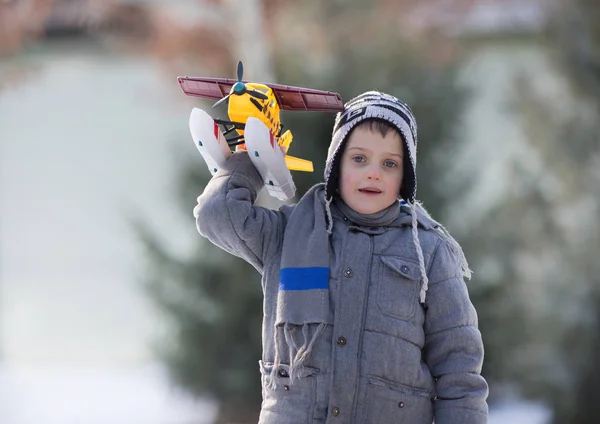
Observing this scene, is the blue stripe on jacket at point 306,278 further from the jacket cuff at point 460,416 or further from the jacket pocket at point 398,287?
the jacket cuff at point 460,416

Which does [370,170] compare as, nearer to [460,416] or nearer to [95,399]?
[460,416]

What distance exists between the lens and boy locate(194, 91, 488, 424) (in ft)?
6.52

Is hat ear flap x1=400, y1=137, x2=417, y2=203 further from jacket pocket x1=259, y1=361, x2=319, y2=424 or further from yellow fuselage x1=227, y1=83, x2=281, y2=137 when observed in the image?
jacket pocket x1=259, y1=361, x2=319, y2=424

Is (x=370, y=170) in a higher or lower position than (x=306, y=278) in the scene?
higher

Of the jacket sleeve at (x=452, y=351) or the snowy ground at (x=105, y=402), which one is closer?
the jacket sleeve at (x=452, y=351)

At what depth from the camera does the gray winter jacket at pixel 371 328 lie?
6.50 ft

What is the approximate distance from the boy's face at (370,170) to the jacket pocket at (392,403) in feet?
1.36

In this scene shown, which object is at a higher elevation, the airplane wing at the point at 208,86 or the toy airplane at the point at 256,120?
the airplane wing at the point at 208,86

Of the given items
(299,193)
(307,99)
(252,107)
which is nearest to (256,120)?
(252,107)

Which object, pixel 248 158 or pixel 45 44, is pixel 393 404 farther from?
pixel 45 44

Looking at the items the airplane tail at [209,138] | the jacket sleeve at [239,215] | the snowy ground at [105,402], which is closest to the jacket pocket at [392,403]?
the jacket sleeve at [239,215]

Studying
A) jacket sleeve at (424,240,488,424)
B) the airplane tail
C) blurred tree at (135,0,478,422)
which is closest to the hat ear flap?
jacket sleeve at (424,240,488,424)

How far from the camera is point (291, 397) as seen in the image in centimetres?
199

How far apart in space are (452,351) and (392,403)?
193 millimetres
